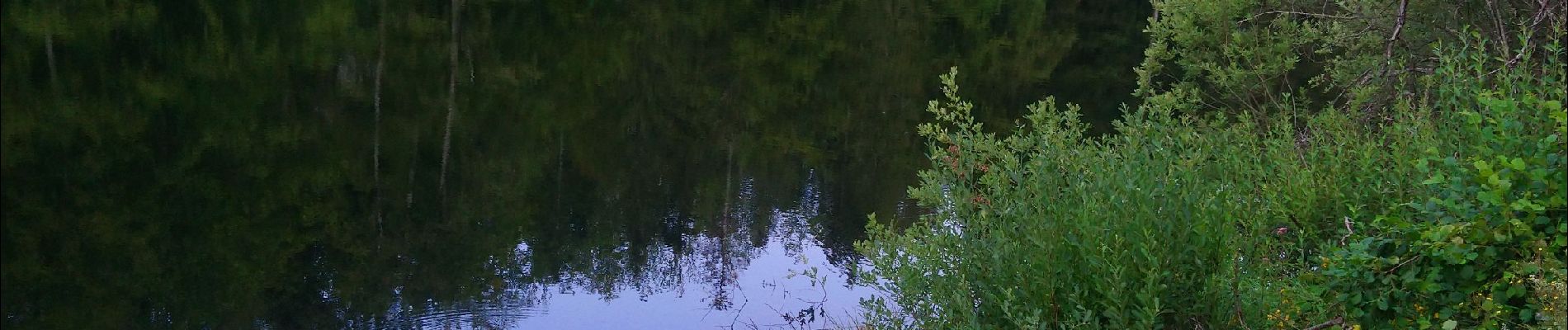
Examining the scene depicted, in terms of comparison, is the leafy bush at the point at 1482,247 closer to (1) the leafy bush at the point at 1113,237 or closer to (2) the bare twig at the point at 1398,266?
(2) the bare twig at the point at 1398,266

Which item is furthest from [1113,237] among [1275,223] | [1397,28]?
[1397,28]

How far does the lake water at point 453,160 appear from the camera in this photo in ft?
35.6

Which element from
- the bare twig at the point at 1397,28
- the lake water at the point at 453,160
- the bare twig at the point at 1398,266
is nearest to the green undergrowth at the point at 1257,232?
the bare twig at the point at 1398,266

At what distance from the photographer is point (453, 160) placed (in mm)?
16766

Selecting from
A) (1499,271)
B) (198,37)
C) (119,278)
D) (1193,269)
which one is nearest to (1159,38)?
(1193,269)

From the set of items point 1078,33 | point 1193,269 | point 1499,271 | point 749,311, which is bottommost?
point 1078,33

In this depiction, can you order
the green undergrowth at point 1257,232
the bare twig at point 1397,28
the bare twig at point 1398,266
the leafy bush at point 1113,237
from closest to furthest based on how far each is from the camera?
1. the green undergrowth at point 1257,232
2. the bare twig at point 1398,266
3. the leafy bush at point 1113,237
4. the bare twig at point 1397,28

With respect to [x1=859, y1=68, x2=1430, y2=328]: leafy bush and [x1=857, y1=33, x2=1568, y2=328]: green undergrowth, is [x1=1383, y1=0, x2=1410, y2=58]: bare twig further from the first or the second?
[x1=859, y1=68, x2=1430, y2=328]: leafy bush

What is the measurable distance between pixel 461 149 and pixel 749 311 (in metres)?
8.49

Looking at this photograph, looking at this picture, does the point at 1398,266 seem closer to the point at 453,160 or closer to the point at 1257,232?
the point at 1257,232

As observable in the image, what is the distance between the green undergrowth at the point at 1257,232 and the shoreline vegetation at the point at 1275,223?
0.04 ft

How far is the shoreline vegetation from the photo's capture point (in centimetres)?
424

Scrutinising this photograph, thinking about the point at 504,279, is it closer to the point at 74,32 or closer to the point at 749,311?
the point at 749,311

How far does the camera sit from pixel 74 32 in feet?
76.5
